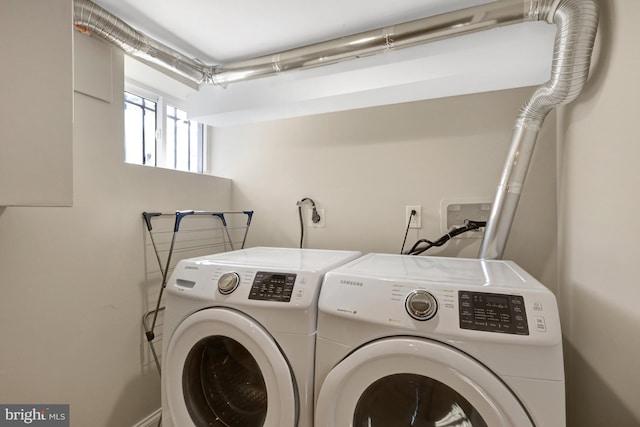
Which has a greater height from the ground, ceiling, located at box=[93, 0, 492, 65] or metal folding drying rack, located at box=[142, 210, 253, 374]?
ceiling, located at box=[93, 0, 492, 65]

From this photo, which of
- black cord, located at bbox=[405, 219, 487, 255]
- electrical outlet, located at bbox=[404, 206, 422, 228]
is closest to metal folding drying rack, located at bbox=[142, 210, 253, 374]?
electrical outlet, located at bbox=[404, 206, 422, 228]

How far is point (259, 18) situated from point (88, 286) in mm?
1508

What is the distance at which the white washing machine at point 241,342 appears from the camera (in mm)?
966

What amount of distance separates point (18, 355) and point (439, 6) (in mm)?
2311

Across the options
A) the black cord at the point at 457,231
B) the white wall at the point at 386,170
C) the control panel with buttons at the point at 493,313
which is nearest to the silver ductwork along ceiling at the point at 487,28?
the black cord at the point at 457,231

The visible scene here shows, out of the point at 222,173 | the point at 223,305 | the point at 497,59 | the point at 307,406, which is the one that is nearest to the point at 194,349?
the point at 223,305

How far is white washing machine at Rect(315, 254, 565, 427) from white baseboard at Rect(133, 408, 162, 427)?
4.15 ft

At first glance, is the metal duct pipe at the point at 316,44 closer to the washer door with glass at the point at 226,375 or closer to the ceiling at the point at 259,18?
the ceiling at the point at 259,18

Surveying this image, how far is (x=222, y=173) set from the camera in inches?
91.4

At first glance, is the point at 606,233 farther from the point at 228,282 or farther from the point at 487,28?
the point at 228,282

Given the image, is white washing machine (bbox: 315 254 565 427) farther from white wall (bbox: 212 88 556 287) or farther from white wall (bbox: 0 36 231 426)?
white wall (bbox: 0 36 231 426)

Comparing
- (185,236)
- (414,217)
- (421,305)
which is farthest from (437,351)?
(185,236)

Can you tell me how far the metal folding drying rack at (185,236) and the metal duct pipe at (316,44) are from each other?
829 mm

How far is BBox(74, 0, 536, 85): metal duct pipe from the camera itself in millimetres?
1210
